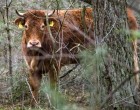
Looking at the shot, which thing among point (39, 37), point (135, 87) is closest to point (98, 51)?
point (135, 87)

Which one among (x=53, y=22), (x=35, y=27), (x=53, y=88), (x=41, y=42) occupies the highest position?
(x=53, y=88)

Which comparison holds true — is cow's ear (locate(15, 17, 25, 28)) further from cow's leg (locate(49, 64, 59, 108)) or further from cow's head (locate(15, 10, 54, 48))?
cow's leg (locate(49, 64, 59, 108))

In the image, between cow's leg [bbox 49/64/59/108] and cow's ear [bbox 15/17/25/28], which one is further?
cow's ear [bbox 15/17/25/28]

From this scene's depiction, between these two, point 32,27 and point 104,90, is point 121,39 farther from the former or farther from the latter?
point 32,27

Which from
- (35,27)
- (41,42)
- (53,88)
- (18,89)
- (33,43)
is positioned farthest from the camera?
(18,89)

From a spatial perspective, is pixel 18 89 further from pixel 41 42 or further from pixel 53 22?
pixel 53 22

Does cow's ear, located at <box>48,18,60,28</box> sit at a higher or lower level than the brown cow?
higher

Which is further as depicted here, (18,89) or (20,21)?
(18,89)

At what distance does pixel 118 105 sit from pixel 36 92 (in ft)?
12.5

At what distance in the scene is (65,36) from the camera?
923cm

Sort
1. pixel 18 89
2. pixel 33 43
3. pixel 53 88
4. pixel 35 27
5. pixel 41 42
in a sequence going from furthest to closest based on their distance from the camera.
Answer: pixel 18 89 < pixel 41 42 < pixel 35 27 < pixel 33 43 < pixel 53 88

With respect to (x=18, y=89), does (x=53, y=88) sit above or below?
above

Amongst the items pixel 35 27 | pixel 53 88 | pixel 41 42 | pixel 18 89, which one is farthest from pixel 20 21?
pixel 53 88

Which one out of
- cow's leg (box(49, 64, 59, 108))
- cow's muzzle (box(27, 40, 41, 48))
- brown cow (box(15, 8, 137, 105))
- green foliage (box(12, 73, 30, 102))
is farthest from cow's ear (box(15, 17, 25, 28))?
green foliage (box(12, 73, 30, 102))
